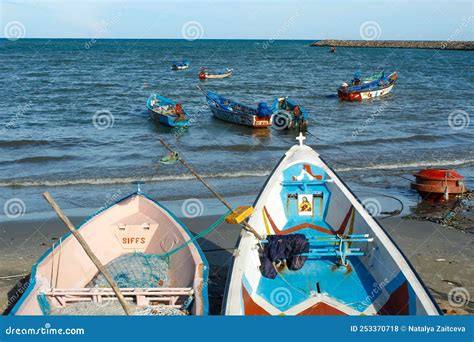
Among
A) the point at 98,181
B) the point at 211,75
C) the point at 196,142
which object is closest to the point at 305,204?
the point at 98,181

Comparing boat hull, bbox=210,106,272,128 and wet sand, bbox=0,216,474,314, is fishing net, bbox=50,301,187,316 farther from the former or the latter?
boat hull, bbox=210,106,272,128

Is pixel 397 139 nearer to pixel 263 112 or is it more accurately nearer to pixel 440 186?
pixel 263 112

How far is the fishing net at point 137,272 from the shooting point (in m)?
8.16

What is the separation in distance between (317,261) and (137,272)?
3.10m

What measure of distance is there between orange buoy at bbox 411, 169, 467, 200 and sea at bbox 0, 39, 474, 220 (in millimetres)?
464

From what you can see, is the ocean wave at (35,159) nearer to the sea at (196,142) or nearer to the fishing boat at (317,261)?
the sea at (196,142)

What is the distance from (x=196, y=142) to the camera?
74.6ft

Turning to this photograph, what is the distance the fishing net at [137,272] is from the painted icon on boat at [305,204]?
295 centimetres

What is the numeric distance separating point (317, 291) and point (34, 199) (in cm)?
1016

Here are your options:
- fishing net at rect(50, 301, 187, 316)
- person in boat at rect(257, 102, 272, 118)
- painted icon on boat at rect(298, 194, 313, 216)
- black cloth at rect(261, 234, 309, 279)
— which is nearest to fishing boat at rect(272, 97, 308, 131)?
person in boat at rect(257, 102, 272, 118)

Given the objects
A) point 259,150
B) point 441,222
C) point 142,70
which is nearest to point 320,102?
point 259,150

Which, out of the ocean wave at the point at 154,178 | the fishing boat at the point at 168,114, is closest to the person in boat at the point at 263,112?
the fishing boat at the point at 168,114

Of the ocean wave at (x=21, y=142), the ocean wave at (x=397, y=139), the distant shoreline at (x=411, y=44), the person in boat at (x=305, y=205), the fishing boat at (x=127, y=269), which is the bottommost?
the fishing boat at (x=127, y=269)

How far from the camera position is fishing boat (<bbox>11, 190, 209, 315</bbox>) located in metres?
7.11
